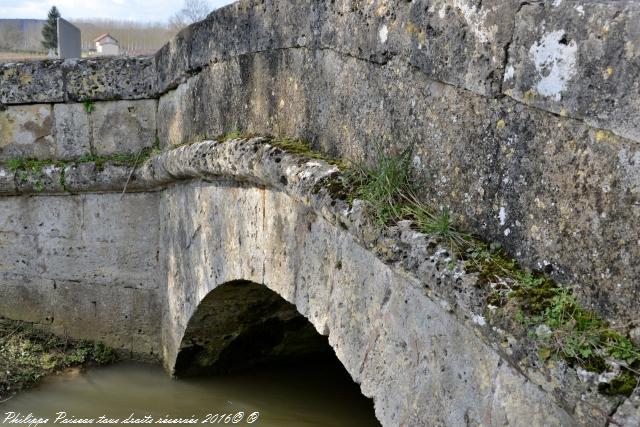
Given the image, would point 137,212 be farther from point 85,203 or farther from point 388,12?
point 388,12

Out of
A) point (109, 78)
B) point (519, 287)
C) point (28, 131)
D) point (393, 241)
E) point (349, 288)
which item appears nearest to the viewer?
point (519, 287)

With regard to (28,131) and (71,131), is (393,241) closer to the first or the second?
(71,131)

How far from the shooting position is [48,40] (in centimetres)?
1402

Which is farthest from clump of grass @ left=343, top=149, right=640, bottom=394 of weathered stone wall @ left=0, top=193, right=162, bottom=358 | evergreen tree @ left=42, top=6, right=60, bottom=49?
evergreen tree @ left=42, top=6, right=60, bottom=49

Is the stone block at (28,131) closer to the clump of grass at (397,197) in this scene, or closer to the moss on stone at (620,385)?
the clump of grass at (397,197)

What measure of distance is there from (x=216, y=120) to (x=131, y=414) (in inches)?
84.9

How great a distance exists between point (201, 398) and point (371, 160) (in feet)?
10.3

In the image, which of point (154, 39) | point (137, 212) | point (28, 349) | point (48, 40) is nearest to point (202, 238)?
point (137, 212)

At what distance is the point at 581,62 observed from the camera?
158 cm

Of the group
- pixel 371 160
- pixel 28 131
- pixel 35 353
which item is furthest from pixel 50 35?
pixel 371 160

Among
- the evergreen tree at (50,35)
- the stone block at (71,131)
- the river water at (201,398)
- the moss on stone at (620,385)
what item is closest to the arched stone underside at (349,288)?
the moss on stone at (620,385)

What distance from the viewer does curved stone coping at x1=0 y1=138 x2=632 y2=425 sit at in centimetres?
150

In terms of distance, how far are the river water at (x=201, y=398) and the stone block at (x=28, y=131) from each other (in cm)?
179

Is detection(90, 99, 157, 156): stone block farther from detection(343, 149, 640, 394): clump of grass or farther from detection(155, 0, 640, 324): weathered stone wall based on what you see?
detection(343, 149, 640, 394): clump of grass
